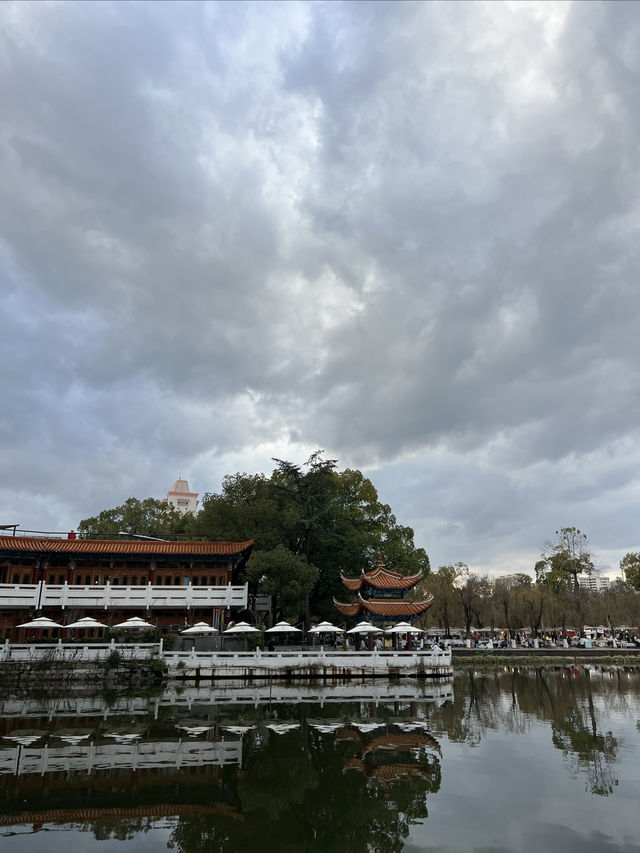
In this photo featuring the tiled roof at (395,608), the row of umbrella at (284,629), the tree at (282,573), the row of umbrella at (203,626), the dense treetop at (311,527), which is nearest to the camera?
the row of umbrella at (203,626)

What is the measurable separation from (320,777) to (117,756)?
602cm

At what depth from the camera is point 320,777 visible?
1420 cm

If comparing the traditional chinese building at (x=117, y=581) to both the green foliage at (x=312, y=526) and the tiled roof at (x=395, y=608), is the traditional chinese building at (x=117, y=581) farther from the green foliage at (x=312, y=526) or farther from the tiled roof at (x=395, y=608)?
the tiled roof at (x=395, y=608)

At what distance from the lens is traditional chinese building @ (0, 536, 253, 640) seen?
39.3 metres

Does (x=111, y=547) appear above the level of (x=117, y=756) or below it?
above

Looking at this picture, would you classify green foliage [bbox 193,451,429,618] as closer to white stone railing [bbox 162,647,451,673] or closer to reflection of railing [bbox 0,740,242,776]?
white stone railing [bbox 162,647,451,673]

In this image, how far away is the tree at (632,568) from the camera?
6450cm

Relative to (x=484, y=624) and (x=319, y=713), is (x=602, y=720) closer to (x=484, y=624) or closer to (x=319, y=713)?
(x=319, y=713)

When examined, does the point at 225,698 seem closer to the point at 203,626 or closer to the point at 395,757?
the point at 203,626

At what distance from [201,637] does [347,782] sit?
25929 millimetres

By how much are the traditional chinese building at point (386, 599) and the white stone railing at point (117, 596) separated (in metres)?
8.57

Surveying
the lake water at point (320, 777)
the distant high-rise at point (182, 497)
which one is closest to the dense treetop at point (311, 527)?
the lake water at point (320, 777)

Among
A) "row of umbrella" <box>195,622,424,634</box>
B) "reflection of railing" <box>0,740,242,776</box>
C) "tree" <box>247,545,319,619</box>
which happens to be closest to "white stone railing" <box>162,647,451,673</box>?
"row of umbrella" <box>195,622,424,634</box>

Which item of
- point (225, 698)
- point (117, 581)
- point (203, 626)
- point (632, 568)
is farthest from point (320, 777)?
point (632, 568)
